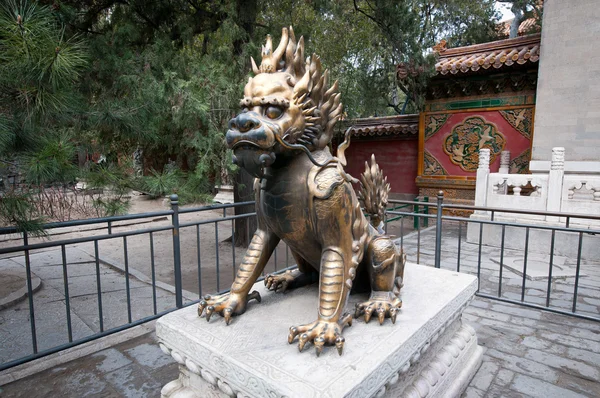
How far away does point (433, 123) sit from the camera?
367 inches

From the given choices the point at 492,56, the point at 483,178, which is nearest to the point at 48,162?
the point at 483,178

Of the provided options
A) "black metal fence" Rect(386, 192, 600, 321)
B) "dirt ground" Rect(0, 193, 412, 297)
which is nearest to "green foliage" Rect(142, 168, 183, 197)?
"dirt ground" Rect(0, 193, 412, 297)

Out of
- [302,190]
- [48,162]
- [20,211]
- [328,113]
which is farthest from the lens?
[20,211]

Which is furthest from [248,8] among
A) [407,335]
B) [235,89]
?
[407,335]

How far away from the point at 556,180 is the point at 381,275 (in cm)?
575

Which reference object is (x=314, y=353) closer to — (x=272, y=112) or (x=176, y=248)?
(x=272, y=112)

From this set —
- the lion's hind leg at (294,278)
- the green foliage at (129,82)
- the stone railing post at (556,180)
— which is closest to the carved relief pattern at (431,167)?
the green foliage at (129,82)

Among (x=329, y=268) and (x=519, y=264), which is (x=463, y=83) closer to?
(x=519, y=264)

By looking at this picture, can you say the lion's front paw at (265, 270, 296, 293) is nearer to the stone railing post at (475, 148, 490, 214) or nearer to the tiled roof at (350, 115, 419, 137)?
the stone railing post at (475, 148, 490, 214)

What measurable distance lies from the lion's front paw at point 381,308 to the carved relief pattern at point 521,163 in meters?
7.71

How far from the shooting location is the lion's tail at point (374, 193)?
2156 mm

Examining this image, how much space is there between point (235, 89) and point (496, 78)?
6.27 metres

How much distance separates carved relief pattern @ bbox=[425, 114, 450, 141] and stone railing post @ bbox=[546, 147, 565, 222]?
322 centimetres

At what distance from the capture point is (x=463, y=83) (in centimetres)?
851
